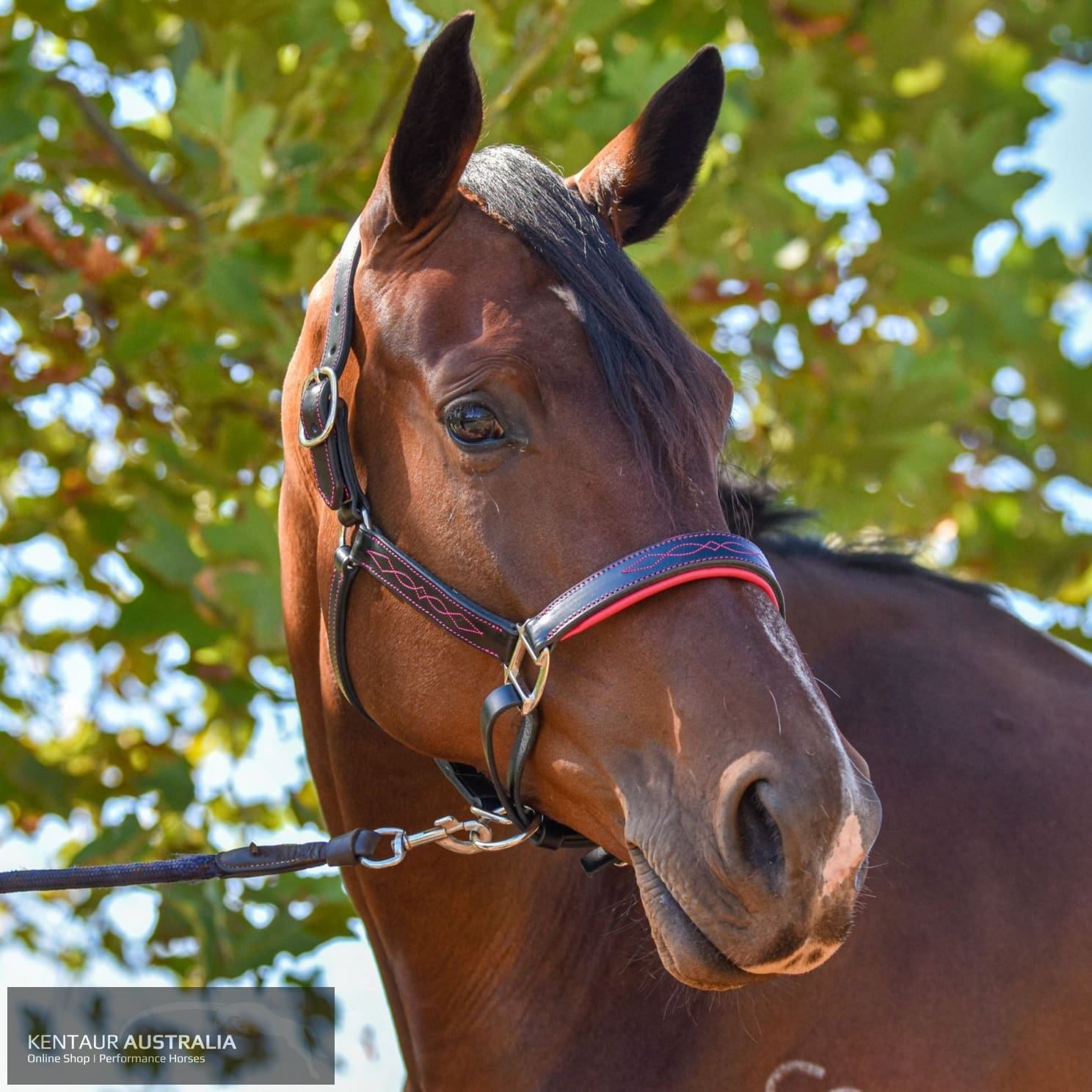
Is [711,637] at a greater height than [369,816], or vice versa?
[711,637]

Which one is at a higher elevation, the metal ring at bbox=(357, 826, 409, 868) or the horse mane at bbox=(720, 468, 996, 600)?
the horse mane at bbox=(720, 468, 996, 600)

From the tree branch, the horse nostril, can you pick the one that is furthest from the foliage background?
the horse nostril

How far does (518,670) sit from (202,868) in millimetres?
860

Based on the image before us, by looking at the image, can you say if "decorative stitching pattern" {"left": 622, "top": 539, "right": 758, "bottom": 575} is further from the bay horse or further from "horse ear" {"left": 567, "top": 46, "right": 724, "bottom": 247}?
"horse ear" {"left": 567, "top": 46, "right": 724, "bottom": 247}

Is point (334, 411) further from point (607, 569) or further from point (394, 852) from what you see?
point (394, 852)

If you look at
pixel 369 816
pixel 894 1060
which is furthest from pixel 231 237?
pixel 894 1060

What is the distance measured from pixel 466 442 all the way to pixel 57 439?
373 cm

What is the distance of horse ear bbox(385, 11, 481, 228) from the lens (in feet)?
7.20

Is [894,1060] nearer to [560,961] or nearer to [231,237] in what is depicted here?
[560,961]

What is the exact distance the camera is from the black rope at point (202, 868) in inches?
92.7

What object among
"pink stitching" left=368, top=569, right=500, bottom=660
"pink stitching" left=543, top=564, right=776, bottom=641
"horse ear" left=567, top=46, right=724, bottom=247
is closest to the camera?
"pink stitching" left=543, top=564, right=776, bottom=641

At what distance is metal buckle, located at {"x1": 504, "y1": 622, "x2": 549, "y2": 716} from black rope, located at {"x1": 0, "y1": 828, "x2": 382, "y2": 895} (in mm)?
516

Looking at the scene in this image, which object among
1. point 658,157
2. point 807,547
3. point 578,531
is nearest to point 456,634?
point 578,531

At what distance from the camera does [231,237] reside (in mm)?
3598
